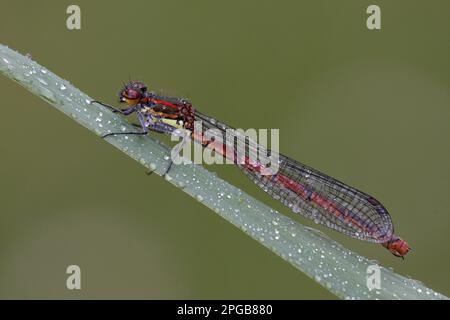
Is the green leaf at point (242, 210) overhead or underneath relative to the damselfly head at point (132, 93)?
underneath

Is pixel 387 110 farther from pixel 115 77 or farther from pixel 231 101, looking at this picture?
pixel 115 77

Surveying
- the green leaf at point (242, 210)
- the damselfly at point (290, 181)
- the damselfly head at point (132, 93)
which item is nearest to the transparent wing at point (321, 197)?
the damselfly at point (290, 181)

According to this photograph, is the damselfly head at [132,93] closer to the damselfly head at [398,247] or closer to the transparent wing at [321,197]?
the transparent wing at [321,197]

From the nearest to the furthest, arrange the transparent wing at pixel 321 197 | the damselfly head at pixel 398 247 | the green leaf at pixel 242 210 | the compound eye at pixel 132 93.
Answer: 1. the green leaf at pixel 242 210
2. the damselfly head at pixel 398 247
3. the transparent wing at pixel 321 197
4. the compound eye at pixel 132 93

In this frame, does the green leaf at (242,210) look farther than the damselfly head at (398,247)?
No

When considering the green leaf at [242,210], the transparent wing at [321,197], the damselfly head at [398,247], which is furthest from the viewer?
the transparent wing at [321,197]

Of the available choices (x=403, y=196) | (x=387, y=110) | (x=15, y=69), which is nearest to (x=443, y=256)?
(x=403, y=196)

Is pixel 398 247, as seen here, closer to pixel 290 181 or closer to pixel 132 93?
pixel 290 181

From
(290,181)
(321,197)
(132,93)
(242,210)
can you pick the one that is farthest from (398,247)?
(132,93)
